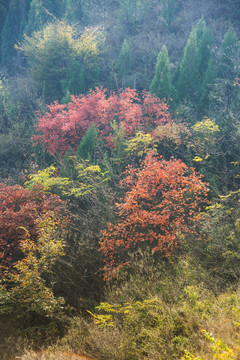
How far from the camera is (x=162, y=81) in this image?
16.6 m

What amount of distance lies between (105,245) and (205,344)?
4.66m

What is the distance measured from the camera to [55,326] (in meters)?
6.04

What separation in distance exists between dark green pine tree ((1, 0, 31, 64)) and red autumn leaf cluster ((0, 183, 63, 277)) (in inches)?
962

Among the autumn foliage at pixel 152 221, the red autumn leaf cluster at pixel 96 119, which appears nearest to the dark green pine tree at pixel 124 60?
the red autumn leaf cluster at pixel 96 119

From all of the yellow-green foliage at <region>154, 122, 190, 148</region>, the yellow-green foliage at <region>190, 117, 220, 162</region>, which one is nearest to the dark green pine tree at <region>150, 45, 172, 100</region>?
the yellow-green foliage at <region>154, 122, 190, 148</region>

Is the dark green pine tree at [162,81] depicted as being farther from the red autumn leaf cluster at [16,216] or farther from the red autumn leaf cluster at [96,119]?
the red autumn leaf cluster at [16,216]

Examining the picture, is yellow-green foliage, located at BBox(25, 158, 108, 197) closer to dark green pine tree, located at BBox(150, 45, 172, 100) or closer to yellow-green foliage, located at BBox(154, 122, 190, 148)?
yellow-green foliage, located at BBox(154, 122, 190, 148)

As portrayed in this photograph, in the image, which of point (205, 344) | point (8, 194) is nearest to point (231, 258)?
point (205, 344)

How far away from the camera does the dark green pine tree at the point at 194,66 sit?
55.8ft

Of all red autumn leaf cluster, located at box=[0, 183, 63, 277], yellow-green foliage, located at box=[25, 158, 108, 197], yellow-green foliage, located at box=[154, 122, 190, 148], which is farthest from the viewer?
yellow-green foliage, located at box=[154, 122, 190, 148]

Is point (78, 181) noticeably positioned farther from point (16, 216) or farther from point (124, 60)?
point (124, 60)

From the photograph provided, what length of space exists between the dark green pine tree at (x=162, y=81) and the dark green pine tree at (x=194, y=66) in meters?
0.84

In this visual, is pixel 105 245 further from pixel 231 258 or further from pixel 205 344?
pixel 205 344

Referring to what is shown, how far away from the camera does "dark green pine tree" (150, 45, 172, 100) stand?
16.5 metres
